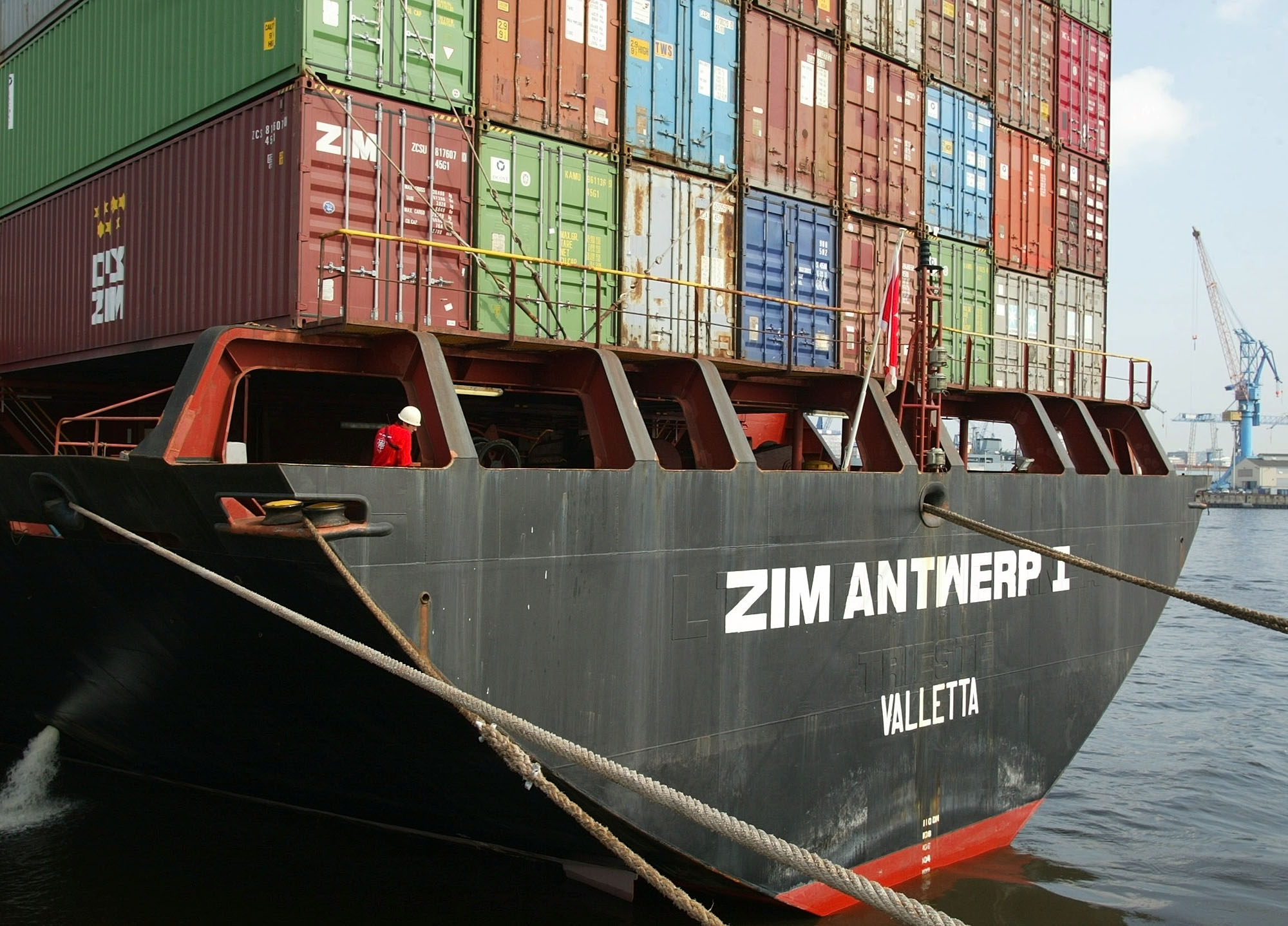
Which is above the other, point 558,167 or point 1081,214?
point 1081,214

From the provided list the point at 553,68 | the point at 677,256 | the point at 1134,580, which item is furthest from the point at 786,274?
the point at 1134,580

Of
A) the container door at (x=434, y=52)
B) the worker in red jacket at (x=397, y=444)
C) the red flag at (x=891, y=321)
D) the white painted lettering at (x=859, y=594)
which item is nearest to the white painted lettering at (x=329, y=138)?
the container door at (x=434, y=52)

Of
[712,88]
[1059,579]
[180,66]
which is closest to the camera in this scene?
[180,66]

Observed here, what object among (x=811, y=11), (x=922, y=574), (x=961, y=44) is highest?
(x=961, y=44)

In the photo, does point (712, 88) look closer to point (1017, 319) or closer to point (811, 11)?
point (811, 11)

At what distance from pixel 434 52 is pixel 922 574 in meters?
6.67

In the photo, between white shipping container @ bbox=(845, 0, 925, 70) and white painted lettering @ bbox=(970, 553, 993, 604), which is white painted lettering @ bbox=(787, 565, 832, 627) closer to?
white painted lettering @ bbox=(970, 553, 993, 604)

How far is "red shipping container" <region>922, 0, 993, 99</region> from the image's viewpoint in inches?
602

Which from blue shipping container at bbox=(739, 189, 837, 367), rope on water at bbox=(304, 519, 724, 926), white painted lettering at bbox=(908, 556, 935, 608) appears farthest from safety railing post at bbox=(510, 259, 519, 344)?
blue shipping container at bbox=(739, 189, 837, 367)

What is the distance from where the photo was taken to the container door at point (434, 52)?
10.0 m

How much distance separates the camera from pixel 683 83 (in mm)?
12086

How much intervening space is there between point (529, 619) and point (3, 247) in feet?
38.8

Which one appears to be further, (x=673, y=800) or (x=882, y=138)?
(x=882, y=138)

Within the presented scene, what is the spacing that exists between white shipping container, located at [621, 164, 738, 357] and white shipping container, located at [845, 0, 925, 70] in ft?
11.1
